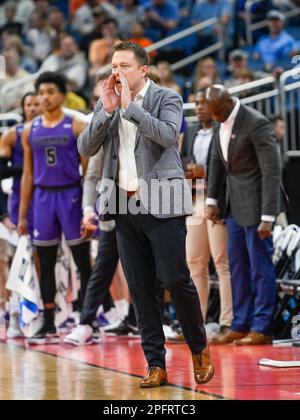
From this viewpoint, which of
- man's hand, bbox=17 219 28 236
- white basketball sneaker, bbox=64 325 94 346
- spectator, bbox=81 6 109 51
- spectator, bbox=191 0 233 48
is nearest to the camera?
white basketball sneaker, bbox=64 325 94 346

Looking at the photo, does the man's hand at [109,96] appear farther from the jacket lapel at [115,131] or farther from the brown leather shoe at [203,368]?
the brown leather shoe at [203,368]

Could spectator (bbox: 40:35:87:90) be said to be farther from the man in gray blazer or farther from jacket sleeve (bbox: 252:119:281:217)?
the man in gray blazer

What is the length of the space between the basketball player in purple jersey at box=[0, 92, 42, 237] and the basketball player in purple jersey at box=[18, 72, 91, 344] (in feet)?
1.58

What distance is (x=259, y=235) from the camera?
328 inches

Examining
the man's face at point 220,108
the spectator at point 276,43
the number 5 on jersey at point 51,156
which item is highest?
the spectator at point 276,43

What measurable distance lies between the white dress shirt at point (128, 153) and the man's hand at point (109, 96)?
0.15 m

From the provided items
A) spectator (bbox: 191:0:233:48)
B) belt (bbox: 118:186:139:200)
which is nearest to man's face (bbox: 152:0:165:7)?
spectator (bbox: 191:0:233:48)

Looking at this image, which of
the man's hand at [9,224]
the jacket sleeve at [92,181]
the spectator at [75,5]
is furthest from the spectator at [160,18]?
the jacket sleeve at [92,181]

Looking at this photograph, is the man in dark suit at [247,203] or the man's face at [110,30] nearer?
the man in dark suit at [247,203]

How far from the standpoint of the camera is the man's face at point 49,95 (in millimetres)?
8938

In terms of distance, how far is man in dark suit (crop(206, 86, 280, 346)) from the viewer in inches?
327

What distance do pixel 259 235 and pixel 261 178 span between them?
19.0 inches

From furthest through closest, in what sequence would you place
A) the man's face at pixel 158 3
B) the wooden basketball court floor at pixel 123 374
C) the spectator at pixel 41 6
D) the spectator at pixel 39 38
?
the spectator at pixel 41 6, the spectator at pixel 39 38, the man's face at pixel 158 3, the wooden basketball court floor at pixel 123 374

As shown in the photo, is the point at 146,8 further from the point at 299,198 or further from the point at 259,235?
the point at 259,235
